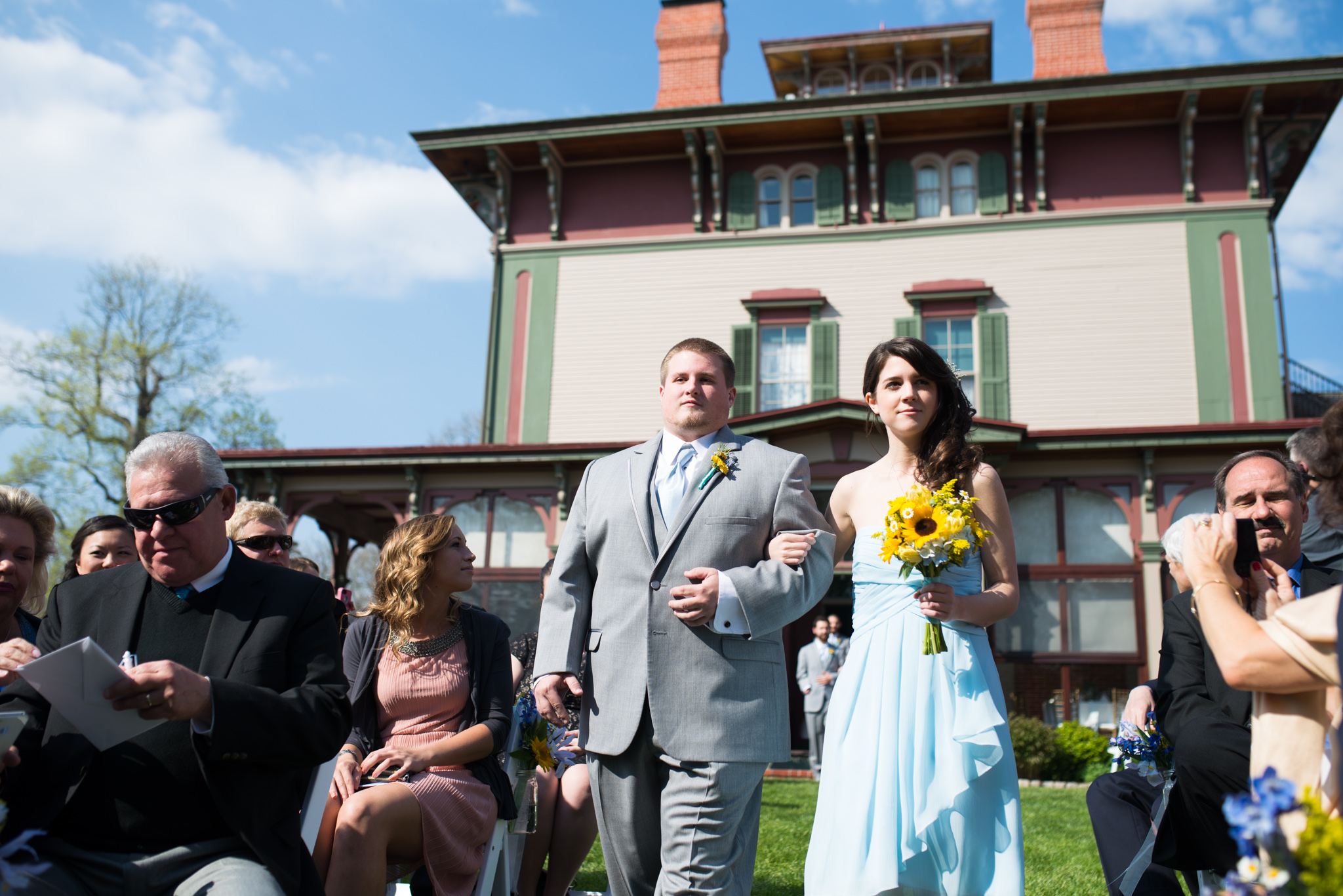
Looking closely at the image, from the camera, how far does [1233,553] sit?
2.27 meters

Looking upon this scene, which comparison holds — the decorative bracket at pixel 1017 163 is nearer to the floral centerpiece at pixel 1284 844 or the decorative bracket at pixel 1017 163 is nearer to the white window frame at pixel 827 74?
the white window frame at pixel 827 74

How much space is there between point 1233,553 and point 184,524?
9.40 ft

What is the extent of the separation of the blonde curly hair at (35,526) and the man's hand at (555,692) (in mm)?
2219

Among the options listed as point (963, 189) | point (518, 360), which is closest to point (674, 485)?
point (518, 360)

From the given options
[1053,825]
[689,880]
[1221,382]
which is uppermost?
[1221,382]

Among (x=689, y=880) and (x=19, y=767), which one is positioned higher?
(x=19, y=767)

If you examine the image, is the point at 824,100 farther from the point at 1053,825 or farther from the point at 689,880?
the point at 689,880

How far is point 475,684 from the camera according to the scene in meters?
4.40

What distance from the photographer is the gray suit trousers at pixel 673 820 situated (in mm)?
3127

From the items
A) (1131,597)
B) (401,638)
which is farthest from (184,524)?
Result: (1131,597)

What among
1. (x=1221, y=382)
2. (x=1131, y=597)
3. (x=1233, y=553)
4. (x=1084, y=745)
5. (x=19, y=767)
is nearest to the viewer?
(x=1233, y=553)

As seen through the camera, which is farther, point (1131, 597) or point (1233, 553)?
point (1131, 597)

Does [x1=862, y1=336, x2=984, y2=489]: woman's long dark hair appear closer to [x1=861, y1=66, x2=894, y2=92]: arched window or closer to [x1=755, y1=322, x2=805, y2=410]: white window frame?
[x1=755, y1=322, x2=805, y2=410]: white window frame

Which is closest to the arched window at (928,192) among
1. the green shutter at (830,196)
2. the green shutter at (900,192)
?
the green shutter at (900,192)
